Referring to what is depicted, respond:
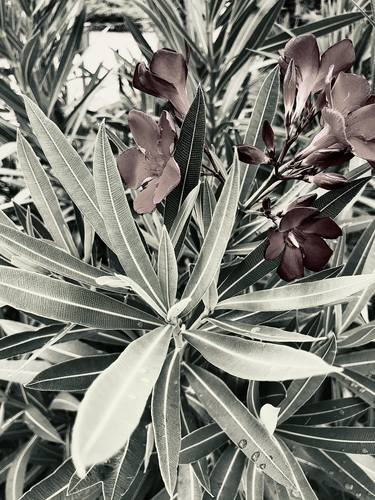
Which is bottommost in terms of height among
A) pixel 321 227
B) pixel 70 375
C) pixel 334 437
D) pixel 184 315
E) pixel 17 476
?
pixel 17 476

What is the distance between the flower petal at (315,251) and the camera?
1.68 ft

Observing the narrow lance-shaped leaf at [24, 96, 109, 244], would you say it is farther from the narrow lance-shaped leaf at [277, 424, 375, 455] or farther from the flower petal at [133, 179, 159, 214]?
the narrow lance-shaped leaf at [277, 424, 375, 455]

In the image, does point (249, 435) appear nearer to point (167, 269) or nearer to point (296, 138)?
point (167, 269)

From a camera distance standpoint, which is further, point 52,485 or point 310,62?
point 52,485

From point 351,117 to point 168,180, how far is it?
19 centimetres

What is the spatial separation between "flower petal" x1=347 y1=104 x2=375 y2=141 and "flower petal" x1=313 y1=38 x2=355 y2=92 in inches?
2.6

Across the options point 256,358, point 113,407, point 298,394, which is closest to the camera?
point 113,407

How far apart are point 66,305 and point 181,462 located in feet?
1.04

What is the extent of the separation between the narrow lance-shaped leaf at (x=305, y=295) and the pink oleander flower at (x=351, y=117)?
12 cm

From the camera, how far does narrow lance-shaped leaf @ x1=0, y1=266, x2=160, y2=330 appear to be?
0.45 metres

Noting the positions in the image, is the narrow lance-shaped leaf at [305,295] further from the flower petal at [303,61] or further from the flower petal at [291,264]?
the flower petal at [303,61]

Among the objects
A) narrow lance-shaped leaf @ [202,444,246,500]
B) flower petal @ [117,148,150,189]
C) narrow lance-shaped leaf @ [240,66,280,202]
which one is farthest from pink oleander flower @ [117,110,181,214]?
narrow lance-shaped leaf @ [202,444,246,500]

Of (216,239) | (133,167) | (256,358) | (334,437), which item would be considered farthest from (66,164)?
(334,437)

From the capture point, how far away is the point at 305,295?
1.68 ft
